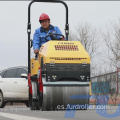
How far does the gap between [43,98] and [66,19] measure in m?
3.54

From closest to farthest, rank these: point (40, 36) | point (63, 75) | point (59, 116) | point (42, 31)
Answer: point (59, 116) → point (63, 75) → point (40, 36) → point (42, 31)

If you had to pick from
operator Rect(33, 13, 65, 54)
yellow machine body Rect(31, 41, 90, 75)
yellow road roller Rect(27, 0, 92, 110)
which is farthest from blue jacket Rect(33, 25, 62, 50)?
yellow road roller Rect(27, 0, 92, 110)

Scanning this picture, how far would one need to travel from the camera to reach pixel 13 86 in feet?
53.4

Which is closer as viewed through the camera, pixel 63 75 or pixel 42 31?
pixel 63 75

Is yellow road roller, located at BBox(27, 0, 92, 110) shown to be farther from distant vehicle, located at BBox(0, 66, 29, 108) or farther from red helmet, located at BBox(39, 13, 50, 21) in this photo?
distant vehicle, located at BBox(0, 66, 29, 108)

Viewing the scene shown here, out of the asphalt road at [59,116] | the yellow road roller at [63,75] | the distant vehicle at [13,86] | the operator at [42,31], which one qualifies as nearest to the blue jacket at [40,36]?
the operator at [42,31]

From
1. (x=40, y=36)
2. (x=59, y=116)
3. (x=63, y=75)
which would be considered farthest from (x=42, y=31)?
(x=59, y=116)

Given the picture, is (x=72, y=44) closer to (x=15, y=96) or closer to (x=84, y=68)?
(x=84, y=68)

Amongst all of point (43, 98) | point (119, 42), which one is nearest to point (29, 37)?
point (43, 98)

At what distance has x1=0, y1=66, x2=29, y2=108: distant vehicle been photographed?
16.1 m

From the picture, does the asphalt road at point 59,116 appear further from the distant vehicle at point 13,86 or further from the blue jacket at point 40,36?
the distant vehicle at point 13,86

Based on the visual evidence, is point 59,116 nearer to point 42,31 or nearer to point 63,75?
point 63,75

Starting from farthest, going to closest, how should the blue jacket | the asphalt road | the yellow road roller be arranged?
the blue jacket → the yellow road roller → the asphalt road

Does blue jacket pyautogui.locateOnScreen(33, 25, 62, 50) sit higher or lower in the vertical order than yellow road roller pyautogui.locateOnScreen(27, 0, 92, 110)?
higher
